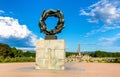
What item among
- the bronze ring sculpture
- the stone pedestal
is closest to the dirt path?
the stone pedestal

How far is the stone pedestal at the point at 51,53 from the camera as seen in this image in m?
14.6

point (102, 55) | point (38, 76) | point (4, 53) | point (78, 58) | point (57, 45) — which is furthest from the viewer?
point (102, 55)

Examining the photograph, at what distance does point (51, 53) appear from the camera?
1462 cm

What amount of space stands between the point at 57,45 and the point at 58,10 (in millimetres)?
2040

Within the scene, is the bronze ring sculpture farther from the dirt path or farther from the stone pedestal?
the dirt path

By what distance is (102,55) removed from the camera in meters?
34.9

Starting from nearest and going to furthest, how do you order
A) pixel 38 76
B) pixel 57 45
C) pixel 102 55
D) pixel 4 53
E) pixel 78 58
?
pixel 38 76 < pixel 57 45 < pixel 78 58 < pixel 4 53 < pixel 102 55

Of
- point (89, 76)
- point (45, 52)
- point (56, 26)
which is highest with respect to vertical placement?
point (56, 26)

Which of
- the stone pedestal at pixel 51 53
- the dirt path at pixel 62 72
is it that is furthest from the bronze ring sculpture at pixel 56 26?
the dirt path at pixel 62 72

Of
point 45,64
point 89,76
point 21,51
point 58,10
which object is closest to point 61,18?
point 58,10

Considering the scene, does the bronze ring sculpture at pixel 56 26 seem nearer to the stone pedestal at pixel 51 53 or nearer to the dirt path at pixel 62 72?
the stone pedestal at pixel 51 53

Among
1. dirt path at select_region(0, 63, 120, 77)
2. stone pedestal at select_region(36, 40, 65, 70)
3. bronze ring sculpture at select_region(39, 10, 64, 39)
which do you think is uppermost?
bronze ring sculpture at select_region(39, 10, 64, 39)

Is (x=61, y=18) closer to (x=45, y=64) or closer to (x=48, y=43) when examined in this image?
(x=48, y=43)

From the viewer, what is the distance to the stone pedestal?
1460 cm
